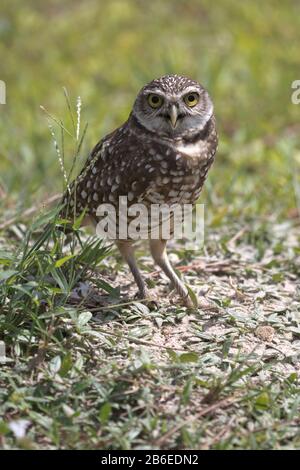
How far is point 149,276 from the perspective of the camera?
181 inches

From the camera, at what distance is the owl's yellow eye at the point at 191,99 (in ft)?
13.1

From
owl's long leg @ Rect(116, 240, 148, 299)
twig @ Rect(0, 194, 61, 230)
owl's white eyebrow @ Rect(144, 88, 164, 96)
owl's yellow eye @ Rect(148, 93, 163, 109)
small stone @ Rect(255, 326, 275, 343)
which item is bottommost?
small stone @ Rect(255, 326, 275, 343)

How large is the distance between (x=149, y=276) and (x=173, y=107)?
113 centimetres

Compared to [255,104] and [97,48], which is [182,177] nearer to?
[255,104]

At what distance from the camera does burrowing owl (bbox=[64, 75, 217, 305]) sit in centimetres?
395

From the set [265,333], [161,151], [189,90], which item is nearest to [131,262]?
[161,151]

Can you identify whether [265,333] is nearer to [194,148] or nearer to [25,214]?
[194,148]

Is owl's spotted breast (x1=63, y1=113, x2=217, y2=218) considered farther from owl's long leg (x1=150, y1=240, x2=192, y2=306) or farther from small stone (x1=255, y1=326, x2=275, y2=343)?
small stone (x1=255, y1=326, x2=275, y2=343)

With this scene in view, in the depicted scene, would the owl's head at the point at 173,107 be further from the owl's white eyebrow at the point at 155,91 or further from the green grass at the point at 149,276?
the green grass at the point at 149,276

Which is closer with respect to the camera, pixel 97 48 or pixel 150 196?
pixel 150 196

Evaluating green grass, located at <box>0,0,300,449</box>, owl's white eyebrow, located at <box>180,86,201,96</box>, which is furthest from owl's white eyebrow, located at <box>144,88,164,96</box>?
green grass, located at <box>0,0,300,449</box>

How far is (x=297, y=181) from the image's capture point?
6.22 meters

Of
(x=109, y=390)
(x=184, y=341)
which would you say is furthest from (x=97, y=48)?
(x=109, y=390)
